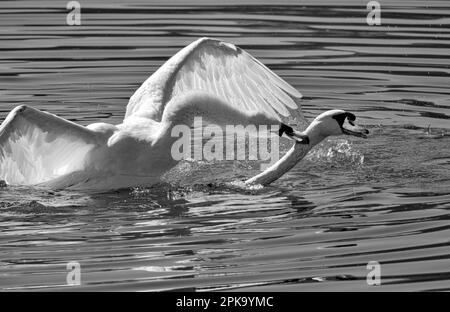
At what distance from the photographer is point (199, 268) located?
8898mm

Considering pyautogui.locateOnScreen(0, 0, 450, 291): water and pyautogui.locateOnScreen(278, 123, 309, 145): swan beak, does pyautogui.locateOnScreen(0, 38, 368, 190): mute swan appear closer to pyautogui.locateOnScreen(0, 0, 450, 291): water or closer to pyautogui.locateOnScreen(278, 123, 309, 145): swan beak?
pyautogui.locateOnScreen(278, 123, 309, 145): swan beak

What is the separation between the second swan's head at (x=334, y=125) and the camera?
11.5m

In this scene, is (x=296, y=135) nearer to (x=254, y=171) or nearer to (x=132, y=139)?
(x=254, y=171)

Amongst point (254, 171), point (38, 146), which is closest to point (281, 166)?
point (254, 171)

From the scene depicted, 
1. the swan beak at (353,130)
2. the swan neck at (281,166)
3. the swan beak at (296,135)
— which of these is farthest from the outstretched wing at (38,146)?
the swan beak at (353,130)

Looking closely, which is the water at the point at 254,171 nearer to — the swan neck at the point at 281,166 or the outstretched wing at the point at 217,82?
the swan neck at the point at 281,166

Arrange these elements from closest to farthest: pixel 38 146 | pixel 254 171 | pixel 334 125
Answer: pixel 38 146 → pixel 334 125 → pixel 254 171

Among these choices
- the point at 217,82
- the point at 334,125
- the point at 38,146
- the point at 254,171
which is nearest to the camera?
the point at 38,146

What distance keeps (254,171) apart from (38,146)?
2284mm

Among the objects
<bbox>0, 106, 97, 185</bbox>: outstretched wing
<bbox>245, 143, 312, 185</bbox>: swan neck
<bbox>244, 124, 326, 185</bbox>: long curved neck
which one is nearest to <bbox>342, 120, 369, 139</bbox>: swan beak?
<bbox>244, 124, 326, 185</bbox>: long curved neck

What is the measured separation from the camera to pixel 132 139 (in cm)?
1162

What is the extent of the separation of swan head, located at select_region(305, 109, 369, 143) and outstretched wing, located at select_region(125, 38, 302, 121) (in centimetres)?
64

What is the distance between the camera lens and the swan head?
11.5 m
